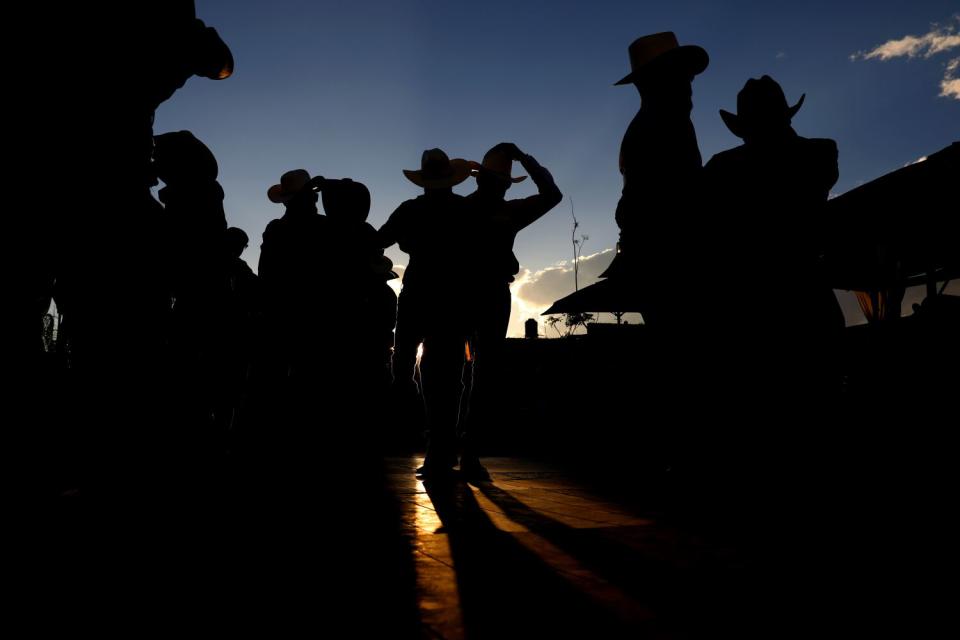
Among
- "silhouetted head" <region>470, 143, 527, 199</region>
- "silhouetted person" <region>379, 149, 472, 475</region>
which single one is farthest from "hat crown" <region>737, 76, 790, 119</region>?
"silhouetted person" <region>379, 149, 472, 475</region>

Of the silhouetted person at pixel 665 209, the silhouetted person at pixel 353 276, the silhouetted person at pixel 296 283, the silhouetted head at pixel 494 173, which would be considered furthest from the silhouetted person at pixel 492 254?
the silhouetted person at pixel 296 283

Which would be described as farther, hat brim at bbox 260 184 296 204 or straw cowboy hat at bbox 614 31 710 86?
hat brim at bbox 260 184 296 204

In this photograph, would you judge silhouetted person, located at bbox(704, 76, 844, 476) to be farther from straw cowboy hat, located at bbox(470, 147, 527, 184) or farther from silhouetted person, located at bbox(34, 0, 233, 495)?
silhouetted person, located at bbox(34, 0, 233, 495)

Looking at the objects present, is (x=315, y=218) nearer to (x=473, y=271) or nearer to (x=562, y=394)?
(x=473, y=271)

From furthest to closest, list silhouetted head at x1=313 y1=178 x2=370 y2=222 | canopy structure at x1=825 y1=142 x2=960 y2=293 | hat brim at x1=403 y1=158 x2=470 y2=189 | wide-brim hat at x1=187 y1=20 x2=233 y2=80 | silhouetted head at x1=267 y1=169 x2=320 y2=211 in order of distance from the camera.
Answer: canopy structure at x1=825 y1=142 x2=960 y2=293 < silhouetted head at x1=267 y1=169 x2=320 y2=211 < silhouetted head at x1=313 y1=178 x2=370 y2=222 < hat brim at x1=403 y1=158 x2=470 y2=189 < wide-brim hat at x1=187 y1=20 x2=233 y2=80

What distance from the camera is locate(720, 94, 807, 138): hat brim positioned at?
9.31 feet

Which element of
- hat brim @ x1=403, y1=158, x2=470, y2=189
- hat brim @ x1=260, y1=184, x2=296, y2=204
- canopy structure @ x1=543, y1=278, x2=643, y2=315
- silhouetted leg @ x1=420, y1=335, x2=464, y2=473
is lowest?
silhouetted leg @ x1=420, y1=335, x2=464, y2=473

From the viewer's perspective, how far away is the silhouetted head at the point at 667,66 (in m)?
2.82

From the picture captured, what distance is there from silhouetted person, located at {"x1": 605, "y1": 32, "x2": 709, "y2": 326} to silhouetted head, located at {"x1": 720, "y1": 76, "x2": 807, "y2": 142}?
24cm

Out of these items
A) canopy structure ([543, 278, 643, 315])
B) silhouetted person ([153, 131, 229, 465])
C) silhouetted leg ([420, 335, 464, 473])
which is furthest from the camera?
canopy structure ([543, 278, 643, 315])

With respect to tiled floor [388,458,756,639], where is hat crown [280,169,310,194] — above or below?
above

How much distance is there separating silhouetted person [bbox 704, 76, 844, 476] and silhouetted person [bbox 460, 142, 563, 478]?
138 centimetres

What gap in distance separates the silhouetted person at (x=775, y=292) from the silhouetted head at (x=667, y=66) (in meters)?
0.43

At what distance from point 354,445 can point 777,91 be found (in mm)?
3398
